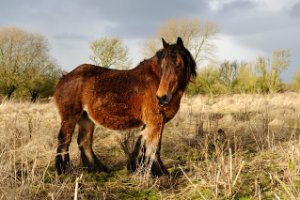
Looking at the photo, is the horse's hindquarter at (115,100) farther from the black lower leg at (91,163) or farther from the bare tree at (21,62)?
the bare tree at (21,62)

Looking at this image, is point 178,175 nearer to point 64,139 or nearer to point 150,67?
point 150,67

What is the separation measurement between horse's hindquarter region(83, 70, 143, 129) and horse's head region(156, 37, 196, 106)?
635 millimetres

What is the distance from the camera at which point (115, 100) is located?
226 inches

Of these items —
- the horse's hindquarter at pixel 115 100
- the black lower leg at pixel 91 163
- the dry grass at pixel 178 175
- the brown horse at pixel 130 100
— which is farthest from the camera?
the black lower leg at pixel 91 163

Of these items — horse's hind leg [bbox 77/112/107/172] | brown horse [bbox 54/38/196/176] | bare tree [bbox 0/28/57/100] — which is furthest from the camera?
bare tree [bbox 0/28/57/100]

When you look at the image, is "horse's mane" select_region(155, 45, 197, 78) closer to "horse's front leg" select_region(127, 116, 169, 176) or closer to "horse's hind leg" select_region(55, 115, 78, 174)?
"horse's front leg" select_region(127, 116, 169, 176)

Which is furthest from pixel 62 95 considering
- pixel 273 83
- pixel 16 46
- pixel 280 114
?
pixel 16 46

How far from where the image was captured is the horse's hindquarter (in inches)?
222

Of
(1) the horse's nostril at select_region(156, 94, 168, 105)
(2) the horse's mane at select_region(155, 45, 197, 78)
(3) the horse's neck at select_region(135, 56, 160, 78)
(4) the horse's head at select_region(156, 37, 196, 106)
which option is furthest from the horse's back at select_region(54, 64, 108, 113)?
(1) the horse's nostril at select_region(156, 94, 168, 105)

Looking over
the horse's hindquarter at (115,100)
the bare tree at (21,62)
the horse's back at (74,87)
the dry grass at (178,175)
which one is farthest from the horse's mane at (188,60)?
the bare tree at (21,62)

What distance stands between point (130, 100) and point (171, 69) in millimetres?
951

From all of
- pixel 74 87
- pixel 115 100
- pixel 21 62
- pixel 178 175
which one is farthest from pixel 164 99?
pixel 21 62

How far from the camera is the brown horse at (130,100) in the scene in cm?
527

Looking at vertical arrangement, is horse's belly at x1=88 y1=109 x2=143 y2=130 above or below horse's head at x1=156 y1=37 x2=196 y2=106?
below
